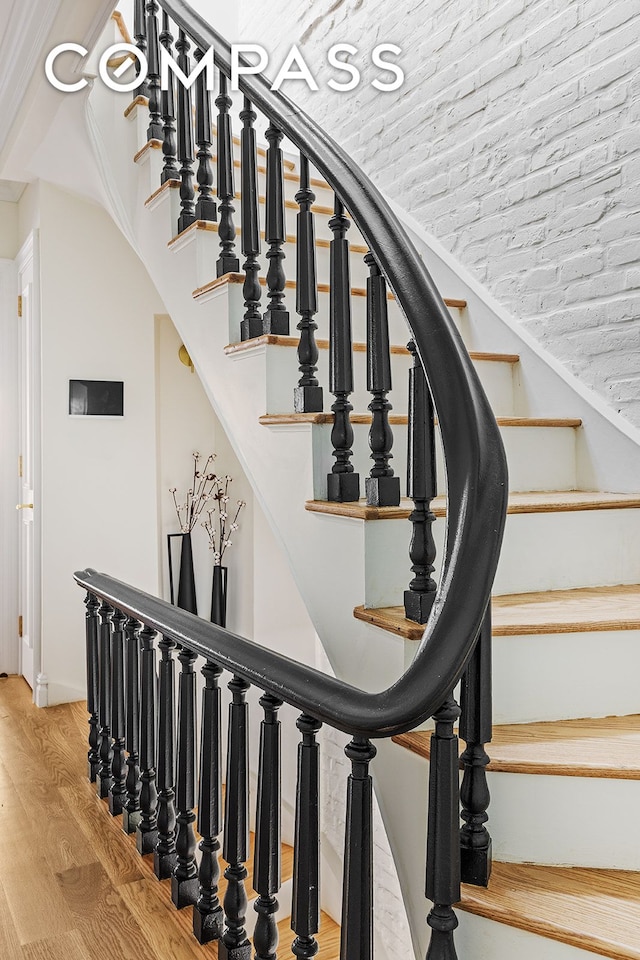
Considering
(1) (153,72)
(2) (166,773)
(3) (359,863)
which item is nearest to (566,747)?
(3) (359,863)

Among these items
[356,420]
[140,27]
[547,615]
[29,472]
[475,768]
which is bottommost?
[475,768]

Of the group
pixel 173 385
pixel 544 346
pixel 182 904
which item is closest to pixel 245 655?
pixel 182 904

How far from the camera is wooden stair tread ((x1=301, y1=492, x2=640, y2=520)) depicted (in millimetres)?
1629

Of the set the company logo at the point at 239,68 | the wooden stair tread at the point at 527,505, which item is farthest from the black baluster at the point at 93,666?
the company logo at the point at 239,68

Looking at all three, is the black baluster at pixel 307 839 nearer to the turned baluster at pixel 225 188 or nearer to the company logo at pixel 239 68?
the turned baluster at pixel 225 188

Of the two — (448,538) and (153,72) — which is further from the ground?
(153,72)

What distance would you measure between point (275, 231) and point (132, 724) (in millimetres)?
1474

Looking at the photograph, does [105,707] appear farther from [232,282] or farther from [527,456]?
[527,456]

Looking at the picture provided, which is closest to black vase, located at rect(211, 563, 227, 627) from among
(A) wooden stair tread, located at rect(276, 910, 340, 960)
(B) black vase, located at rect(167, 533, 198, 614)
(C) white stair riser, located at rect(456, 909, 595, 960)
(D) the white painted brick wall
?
(B) black vase, located at rect(167, 533, 198, 614)

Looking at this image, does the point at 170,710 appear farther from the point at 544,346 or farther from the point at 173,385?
the point at 173,385

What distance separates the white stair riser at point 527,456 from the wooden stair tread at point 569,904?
99 cm

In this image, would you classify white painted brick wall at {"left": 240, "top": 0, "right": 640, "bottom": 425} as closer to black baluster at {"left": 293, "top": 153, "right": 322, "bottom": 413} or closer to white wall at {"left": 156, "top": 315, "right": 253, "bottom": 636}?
black baluster at {"left": 293, "top": 153, "right": 322, "bottom": 413}

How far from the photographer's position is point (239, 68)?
80.6 inches

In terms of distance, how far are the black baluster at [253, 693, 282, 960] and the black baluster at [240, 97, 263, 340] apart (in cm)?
114
